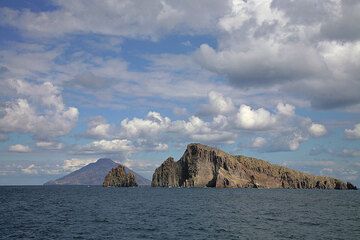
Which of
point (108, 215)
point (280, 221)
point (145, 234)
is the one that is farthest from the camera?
point (108, 215)

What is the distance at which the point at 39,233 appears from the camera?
6250 cm

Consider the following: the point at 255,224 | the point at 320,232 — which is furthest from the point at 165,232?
the point at 320,232

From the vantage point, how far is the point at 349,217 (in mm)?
88062

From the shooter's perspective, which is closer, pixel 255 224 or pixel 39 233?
pixel 39 233

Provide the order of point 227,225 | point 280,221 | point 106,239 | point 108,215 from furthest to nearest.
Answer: point 108,215 → point 280,221 → point 227,225 → point 106,239

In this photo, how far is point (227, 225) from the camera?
236ft

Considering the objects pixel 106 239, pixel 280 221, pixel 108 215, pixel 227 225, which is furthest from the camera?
pixel 108 215

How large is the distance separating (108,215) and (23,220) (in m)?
16.9

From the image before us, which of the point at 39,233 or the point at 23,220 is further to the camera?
the point at 23,220

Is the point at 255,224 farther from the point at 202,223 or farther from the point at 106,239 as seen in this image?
the point at 106,239

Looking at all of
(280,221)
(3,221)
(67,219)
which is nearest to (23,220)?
(3,221)

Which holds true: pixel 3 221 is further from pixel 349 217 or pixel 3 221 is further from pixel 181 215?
pixel 349 217

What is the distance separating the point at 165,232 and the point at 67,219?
83.6ft

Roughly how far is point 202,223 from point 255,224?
9.36 meters
